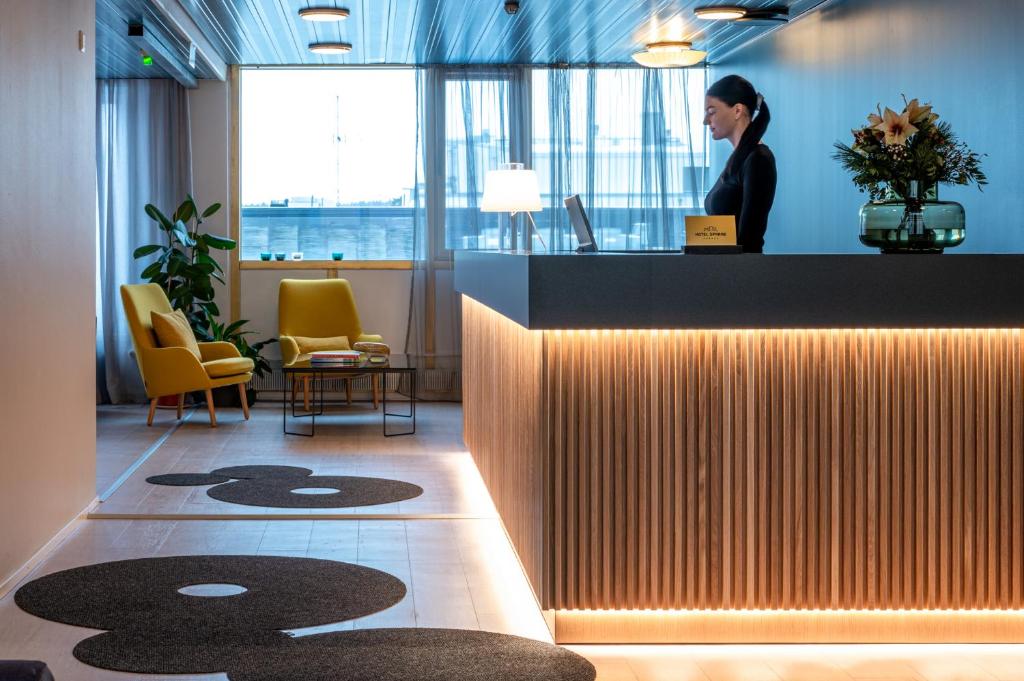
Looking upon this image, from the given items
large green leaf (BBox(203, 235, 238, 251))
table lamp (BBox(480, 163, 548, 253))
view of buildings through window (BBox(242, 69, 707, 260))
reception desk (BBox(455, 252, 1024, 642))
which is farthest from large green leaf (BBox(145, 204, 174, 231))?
reception desk (BBox(455, 252, 1024, 642))

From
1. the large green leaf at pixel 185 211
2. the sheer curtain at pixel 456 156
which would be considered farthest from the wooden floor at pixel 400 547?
the sheer curtain at pixel 456 156

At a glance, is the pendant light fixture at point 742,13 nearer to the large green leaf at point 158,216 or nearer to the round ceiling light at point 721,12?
the round ceiling light at point 721,12

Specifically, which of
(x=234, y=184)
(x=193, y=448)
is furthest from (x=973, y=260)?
(x=234, y=184)

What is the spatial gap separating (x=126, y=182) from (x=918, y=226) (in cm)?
722

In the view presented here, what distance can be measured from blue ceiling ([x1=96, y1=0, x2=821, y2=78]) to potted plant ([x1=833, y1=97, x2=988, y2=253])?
4043 millimetres

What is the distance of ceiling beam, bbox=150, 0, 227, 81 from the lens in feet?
21.7

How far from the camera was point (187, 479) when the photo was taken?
230 inches

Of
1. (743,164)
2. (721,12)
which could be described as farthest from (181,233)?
(743,164)

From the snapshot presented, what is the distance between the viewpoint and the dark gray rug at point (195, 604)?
314cm

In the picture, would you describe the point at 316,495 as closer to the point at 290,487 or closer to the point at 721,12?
the point at 290,487

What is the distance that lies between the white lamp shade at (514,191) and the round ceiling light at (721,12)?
1.48 metres

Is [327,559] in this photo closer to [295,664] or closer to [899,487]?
[295,664]

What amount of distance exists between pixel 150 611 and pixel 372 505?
68.6 inches

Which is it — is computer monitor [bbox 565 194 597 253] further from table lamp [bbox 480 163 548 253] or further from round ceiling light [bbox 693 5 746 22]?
round ceiling light [bbox 693 5 746 22]
